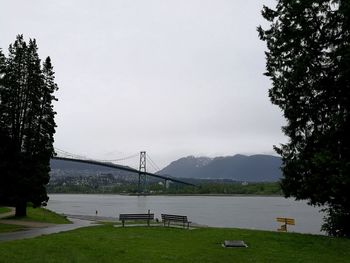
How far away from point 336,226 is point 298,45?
7139 mm

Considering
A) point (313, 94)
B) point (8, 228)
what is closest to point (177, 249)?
point (313, 94)

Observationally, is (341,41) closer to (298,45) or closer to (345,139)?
(298,45)

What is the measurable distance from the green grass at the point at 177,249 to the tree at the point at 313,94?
223cm

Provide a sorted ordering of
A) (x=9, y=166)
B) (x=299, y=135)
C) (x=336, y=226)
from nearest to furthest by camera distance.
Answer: (x=336, y=226) → (x=299, y=135) → (x=9, y=166)

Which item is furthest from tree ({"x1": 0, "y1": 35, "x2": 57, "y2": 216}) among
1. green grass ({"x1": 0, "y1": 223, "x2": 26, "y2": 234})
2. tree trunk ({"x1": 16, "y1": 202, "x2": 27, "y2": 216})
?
green grass ({"x1": 0, "y1": 223, "x2": 26, "y2": 234})

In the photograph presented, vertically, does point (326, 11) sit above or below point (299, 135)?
above

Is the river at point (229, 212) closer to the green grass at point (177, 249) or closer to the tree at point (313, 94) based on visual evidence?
the tree at point (313, 94)

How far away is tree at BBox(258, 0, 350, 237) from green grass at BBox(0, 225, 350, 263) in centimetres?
223

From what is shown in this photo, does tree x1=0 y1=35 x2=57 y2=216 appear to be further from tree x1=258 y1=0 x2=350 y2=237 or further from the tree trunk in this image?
tree x1=258 y1=0 x2=350 y2=237

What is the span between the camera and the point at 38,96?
33.1 metres

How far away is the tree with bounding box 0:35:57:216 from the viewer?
3056cm

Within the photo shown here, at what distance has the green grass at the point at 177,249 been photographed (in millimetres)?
12008

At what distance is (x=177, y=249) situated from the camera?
545 inches

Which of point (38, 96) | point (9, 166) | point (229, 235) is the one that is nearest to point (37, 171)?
point (9, 166)
